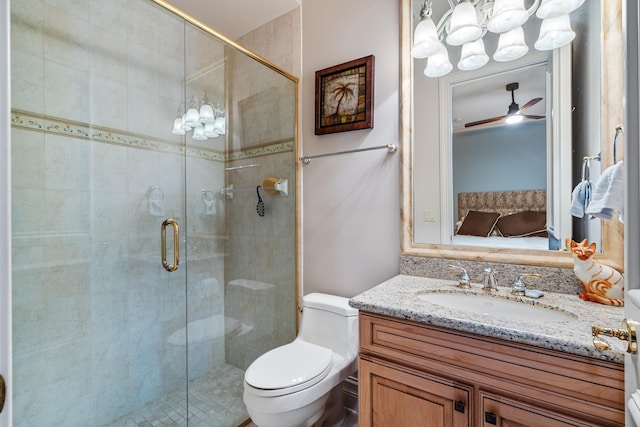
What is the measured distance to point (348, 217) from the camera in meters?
1.81

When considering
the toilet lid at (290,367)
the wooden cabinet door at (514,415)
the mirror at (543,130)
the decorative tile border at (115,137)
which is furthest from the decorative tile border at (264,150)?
the wooden cabinet door at (514,415)

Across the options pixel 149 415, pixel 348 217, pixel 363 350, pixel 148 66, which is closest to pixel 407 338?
pixel 363 350

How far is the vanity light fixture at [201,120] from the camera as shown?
69.2 inches

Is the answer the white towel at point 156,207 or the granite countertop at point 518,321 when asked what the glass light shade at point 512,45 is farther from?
the white towel at point 156,207

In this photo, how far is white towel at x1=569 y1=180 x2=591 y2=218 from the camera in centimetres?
118

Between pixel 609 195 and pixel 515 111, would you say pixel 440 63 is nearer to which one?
pixel 515 111

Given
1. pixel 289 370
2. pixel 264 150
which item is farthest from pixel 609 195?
pixel 264 150

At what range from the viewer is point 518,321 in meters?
0.92

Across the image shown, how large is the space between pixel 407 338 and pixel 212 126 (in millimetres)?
1605

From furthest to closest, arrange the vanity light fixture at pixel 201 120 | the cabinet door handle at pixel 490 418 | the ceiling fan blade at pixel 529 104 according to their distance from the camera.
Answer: the vanity light fixture at pixel 201 120
the ceiling fan blade at pixel 529 104
the cabinet door handle at pixel 490 418

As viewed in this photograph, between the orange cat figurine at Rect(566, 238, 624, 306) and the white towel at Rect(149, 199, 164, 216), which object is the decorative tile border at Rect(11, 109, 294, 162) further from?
the orange cat figurine at Rect(566, 238, 624, 306)

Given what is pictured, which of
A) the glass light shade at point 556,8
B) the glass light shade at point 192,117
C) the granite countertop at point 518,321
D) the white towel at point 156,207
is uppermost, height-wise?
the glass light shade at point 556,8

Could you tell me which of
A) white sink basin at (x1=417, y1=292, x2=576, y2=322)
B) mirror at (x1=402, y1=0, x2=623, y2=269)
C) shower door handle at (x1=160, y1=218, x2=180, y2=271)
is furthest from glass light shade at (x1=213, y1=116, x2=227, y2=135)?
white sink basin at (x1=417, y1=292, x2=576, y2=322)

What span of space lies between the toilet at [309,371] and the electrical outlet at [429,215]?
24.5 inches
